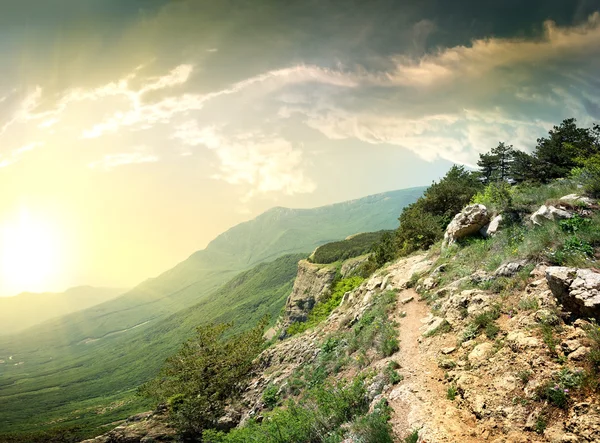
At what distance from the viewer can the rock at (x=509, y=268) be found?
35.5 feet

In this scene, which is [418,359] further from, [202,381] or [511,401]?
[202,381]

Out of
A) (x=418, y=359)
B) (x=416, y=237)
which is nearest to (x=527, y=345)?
(x=418, y=359)

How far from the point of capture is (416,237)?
29.7 meters

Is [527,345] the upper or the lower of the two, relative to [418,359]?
upper

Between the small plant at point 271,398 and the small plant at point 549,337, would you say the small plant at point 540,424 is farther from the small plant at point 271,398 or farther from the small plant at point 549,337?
the small plant at point 271,398

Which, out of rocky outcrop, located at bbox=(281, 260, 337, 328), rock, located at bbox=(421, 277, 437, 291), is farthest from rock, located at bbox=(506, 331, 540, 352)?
rocky outcrop, located at bbox=(281, 260, 337, 328)

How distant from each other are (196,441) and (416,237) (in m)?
27.1

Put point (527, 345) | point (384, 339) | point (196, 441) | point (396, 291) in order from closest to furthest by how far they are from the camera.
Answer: point (527, 345)
point (384, 339)
point (396, 291)
point (196, 441)

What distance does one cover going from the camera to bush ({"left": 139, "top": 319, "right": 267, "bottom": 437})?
70.8ft

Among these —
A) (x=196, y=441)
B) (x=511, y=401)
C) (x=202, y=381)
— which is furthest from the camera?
(x=202, y=381)

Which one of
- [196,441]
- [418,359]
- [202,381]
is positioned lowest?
[196,441]

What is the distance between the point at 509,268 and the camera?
11164 mm

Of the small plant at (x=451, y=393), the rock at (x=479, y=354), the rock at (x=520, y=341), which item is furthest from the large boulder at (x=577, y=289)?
the small plant at (x=451, y=393)

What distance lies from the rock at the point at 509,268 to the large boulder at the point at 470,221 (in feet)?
23.4
